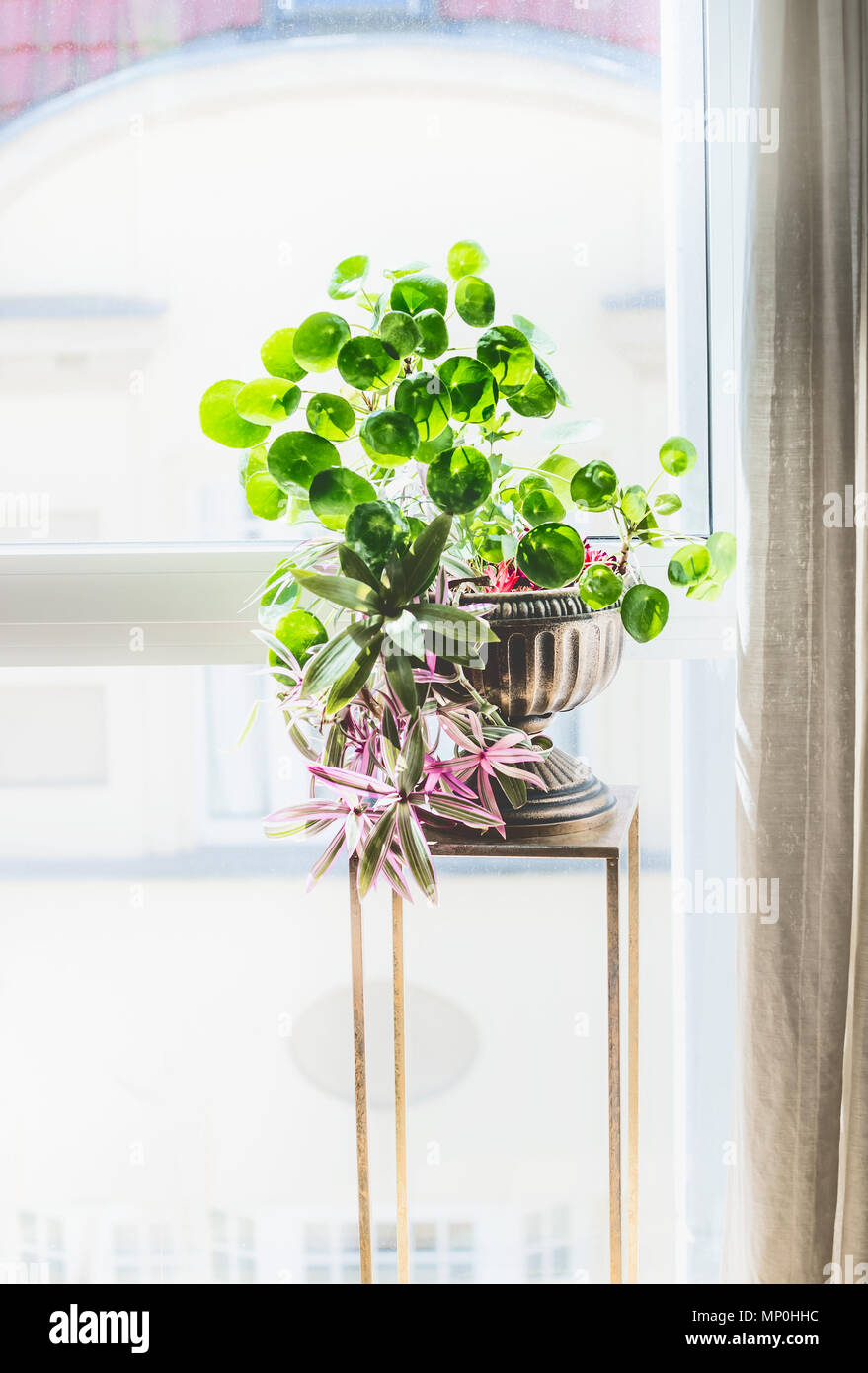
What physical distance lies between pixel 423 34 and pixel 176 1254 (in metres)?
1.66

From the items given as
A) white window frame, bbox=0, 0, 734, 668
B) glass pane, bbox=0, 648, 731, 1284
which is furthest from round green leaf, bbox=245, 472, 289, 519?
glass pane, bbox=0, 648, 731, 1284

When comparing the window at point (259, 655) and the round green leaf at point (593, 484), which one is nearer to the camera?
the round green leaf at point (593, 484)

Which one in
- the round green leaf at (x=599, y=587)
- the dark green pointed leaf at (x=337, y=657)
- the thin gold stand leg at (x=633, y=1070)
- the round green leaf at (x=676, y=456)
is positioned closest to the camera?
the dark green pointed leaf at (x=337, y=657)

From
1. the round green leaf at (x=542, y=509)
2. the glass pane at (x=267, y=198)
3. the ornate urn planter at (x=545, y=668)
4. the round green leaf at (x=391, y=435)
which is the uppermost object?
the glass pane at (x=267, y=198)

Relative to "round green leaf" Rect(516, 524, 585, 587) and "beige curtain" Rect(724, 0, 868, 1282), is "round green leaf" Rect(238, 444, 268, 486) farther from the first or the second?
"beige curtain" Rect(724, 0, 868, 1282)

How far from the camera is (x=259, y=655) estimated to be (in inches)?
47.9

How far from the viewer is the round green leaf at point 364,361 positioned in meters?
0.78

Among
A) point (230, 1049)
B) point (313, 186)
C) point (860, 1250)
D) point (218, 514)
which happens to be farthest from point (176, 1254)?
point (313, 186)

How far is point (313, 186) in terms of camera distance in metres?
1.22

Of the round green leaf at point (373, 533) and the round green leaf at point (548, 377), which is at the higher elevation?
the round green leaf at point (548, 377)

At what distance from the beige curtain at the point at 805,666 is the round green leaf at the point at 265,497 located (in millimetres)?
507

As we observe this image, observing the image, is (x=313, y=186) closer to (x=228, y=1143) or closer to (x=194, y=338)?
(x=194, y=338)
